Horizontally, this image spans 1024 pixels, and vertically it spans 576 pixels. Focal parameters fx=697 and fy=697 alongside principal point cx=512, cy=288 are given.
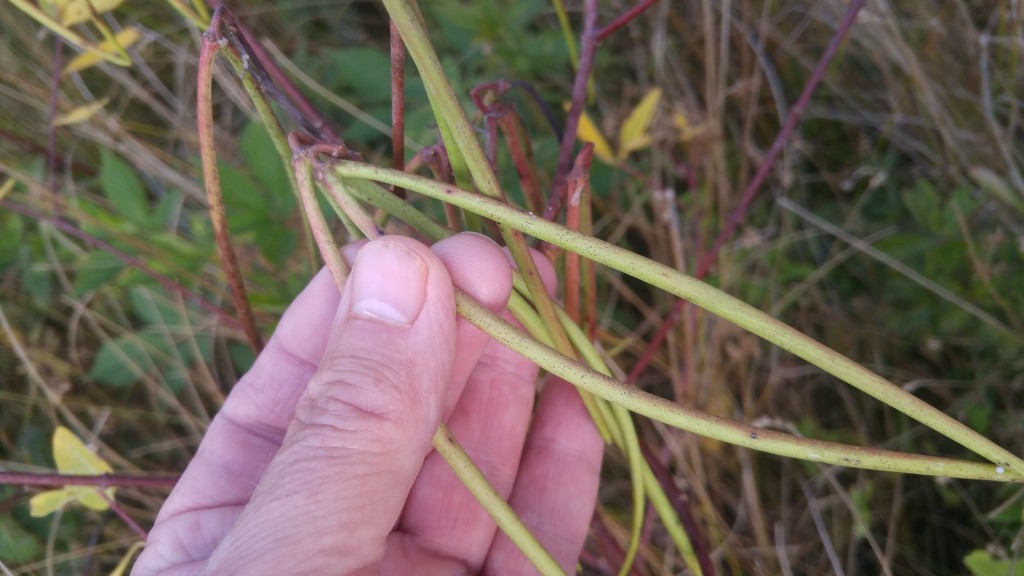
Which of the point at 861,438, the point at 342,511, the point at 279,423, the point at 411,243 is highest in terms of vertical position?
the point at 411,243

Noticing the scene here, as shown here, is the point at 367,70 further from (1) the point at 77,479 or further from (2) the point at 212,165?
(1) the point at 77,479

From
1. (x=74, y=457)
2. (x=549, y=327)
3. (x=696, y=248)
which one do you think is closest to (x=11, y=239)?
(x=74, y=457)

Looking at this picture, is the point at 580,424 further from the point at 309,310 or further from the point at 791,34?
the point at 791,34

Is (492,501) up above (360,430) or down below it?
below

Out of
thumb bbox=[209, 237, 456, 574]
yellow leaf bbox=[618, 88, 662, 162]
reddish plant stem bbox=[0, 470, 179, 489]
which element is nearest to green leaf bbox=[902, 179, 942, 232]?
yellow leaf bbox=[618, 88, 662, 162]

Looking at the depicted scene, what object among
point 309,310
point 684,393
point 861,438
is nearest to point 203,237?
point 309,310

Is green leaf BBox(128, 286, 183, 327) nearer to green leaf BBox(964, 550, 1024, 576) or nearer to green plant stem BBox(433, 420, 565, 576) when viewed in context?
green plant stem BBox(433, 420, 565, 576)
